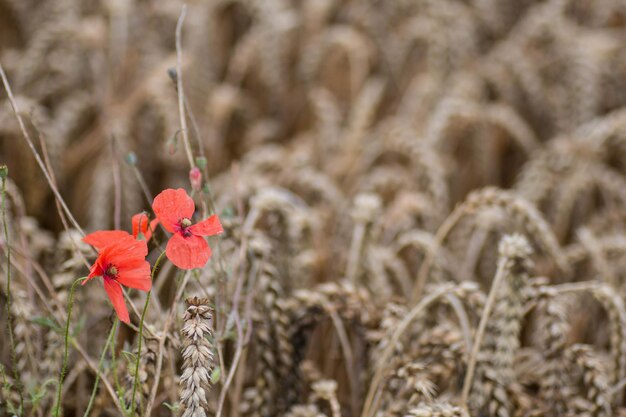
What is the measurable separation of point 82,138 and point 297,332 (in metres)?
1.34

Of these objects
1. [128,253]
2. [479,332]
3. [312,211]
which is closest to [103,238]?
[128,253]

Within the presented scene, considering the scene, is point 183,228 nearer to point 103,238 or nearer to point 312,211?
point 103,238

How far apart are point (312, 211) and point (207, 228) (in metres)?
0.94

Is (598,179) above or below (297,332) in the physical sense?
above

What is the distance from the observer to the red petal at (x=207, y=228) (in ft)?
2.04

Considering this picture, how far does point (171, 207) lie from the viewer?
0.63 metres

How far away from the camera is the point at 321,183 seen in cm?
A: 152

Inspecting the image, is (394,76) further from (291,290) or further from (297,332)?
(297,332)

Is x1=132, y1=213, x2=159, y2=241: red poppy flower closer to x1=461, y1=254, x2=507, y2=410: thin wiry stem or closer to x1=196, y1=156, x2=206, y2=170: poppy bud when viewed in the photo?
x1=196, y1=156, x2=206, y2=170: poppy bud

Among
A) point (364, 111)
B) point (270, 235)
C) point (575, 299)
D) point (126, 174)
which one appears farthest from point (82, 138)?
point (575, 299)

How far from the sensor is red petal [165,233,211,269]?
606 millimetres

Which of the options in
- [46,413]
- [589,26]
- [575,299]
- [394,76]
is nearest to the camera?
[46,413]

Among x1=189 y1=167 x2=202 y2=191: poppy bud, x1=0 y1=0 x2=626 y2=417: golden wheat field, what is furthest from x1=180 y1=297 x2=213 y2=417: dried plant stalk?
x1=189 y1=167 x2=202 y2=191: poppy bud

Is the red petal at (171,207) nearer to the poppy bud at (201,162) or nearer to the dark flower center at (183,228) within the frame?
the dark flower center at (183,228)
